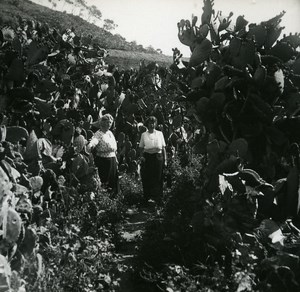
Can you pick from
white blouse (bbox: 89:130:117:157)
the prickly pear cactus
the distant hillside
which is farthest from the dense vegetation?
the distant hillside

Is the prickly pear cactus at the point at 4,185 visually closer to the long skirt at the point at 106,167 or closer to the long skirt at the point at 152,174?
the long skirt at the point at 106,167

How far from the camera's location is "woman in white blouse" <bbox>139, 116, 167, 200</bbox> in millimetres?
7402

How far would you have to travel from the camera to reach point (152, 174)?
749 cm

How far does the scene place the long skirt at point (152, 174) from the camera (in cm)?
749

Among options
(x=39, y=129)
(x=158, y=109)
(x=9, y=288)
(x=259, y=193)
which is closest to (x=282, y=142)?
(x=259, y=193)

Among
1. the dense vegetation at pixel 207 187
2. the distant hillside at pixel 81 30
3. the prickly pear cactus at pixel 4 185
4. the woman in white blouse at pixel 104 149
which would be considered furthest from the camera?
the distant hillside at pixel 81 30

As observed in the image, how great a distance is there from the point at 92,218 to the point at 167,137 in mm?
4869

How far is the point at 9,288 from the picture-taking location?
266cm

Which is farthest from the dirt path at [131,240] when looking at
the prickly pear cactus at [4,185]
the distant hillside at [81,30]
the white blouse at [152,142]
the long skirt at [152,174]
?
the distant hillside at [81,30]

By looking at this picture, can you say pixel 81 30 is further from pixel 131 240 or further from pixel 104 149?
pixel 131 240

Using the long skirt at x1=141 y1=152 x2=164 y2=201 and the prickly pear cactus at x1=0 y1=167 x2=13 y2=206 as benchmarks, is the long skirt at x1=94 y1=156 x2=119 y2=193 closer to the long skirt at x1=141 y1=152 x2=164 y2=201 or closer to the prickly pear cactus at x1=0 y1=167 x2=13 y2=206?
the long skirt at x1=141 y1=152 x2=164 y2=201

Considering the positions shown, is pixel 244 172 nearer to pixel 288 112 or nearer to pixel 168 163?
pixel 288 112

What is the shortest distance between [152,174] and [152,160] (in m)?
0.24

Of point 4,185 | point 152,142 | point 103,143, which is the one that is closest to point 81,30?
point 152,142
